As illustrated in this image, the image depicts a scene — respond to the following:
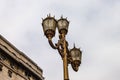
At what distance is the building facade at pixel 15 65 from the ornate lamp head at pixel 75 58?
2864 centimetres

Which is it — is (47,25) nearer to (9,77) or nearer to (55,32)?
(55,32)

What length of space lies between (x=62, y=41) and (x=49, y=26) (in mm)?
812

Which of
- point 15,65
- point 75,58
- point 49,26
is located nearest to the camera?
point 49,26

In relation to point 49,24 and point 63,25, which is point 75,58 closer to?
point 63,25

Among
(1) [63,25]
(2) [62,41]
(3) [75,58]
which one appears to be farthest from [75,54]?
(1) [63,25]

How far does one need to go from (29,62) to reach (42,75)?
4.38 metres

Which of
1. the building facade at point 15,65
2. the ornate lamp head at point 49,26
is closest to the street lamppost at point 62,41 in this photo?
the ornate lamp head at point 49,26

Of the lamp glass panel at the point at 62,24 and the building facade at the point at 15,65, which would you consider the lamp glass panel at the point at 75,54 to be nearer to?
the lamp glass panel at the point at 62,24

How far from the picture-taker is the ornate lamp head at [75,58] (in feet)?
43.9

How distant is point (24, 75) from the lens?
46875 millimetres

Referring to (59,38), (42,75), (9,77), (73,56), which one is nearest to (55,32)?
(59,38)

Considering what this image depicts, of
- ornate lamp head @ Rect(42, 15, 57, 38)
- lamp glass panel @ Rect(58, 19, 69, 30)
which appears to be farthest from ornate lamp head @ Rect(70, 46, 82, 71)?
ornate lamp head @ Rect(42, 15, 57, 38)

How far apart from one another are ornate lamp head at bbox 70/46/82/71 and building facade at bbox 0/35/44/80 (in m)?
28.6

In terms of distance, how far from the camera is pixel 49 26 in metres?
12.8
